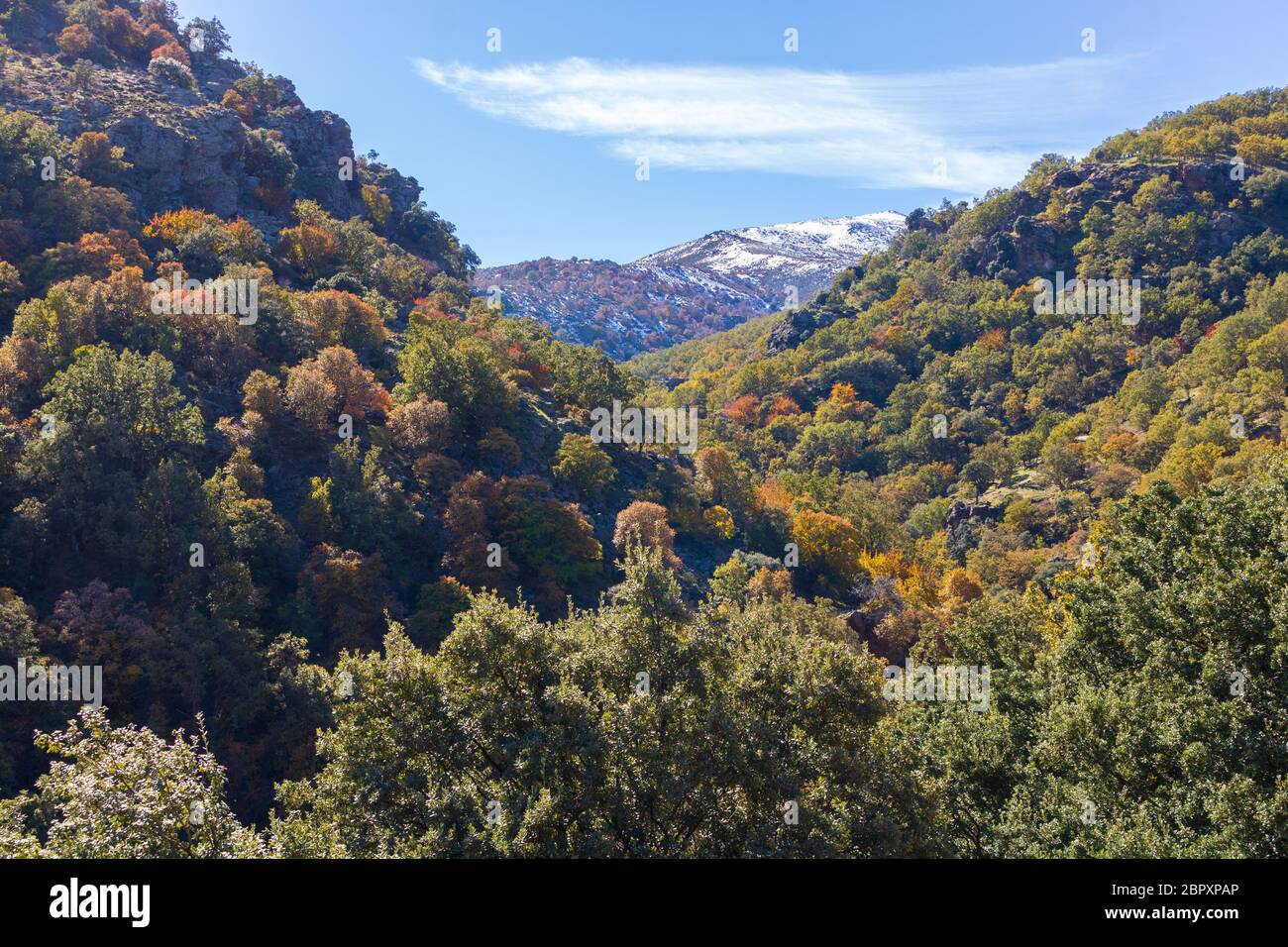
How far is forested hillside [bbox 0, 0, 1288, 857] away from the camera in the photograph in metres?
14.8

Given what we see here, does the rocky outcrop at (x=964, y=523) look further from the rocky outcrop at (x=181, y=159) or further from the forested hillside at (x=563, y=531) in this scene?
the rocky outcrop at (x=181, y=159)

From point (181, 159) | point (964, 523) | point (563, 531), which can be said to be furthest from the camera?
point (964, 523)

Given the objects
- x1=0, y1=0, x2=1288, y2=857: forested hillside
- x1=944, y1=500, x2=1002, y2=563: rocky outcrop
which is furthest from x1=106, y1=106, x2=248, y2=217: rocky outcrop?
x1=944, y1=500, x2=1002, y2=563: rocky outcrop

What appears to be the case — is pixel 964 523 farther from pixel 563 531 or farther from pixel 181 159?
pixel 181 159

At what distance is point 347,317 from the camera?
206ft

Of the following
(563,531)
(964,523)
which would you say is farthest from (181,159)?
(964,523)

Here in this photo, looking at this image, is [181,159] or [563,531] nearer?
[563,531]

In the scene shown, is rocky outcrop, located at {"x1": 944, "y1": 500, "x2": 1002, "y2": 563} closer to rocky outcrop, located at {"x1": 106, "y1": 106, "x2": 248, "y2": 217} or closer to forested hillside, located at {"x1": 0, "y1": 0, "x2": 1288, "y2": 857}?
forested hillside, located at {"x1": 0, "y1": 0, "x2": 1288, "y2": 857}

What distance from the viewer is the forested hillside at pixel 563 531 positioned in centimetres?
1480

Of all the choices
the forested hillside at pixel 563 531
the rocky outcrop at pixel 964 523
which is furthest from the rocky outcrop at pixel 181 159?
the rocky outcrop at pixel 964 523

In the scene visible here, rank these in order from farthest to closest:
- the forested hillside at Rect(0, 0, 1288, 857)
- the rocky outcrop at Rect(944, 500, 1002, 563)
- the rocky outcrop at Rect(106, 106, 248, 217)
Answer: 1. the rocky outcrop at Rect(944, 500, 1002, 563)
2. the rocky outcrop at Rect(106, 106, 248, 217)
3. the forested hillside at Rect(0, 0, 1288, 857)

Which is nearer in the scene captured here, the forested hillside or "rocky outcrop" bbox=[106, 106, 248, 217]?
the forested hillside

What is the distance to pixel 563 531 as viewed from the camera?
163 feet
